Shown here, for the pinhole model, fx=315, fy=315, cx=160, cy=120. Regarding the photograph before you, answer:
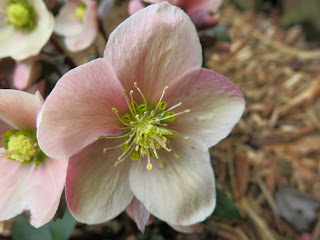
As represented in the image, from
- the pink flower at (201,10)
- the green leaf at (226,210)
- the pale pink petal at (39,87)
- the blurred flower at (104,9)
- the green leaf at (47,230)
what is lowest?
the green leaf at (226,210)

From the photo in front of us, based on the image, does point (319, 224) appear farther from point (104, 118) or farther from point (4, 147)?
point (4, 147)

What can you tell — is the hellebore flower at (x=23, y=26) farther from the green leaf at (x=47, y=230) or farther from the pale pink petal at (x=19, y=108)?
the green leaf at (x=47, y=230)

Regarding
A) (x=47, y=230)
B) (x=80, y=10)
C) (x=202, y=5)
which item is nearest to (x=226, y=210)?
(x=47, y=230)

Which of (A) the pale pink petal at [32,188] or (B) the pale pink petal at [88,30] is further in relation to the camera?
(B) the pale pink petal at [88,30]

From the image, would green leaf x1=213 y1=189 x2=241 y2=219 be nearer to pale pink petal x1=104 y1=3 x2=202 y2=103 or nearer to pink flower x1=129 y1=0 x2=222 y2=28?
pale pink petal x1=104 y1=3 x2=202 y2=103

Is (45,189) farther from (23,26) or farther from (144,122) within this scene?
(23,26)

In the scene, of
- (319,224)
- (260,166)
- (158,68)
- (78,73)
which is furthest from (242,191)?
(78,73)

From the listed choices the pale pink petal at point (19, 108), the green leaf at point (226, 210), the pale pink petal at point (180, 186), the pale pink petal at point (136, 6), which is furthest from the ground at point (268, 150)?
the pale pink petal at point (19, 108)
